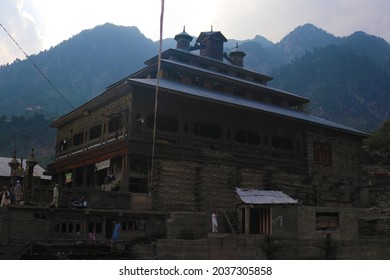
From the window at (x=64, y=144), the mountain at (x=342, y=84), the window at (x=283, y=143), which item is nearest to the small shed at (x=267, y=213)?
the window at (x=283, y=143)

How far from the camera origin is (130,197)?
922 inches

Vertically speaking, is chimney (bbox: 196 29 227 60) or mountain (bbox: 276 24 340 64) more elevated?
mountain (bbox: 276 24 340 64)

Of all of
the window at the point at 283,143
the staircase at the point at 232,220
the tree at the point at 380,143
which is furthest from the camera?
the tree at the point at 380,143

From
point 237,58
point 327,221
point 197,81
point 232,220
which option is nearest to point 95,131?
point 197,81

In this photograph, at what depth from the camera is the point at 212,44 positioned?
138ft

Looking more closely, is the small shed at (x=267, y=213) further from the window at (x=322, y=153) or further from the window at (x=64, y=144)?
the window at (x=64, y=144)

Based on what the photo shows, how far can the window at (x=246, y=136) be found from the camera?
99.3 ft

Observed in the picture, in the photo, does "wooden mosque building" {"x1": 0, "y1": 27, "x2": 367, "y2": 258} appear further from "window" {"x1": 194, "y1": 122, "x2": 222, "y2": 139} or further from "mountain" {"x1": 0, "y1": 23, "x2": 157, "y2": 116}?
"mountain" {"x1": 0, "y1": 23, "x2": 157, "y2": 116}

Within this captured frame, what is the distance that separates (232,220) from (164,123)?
25.2 ft

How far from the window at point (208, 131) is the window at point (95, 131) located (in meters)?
6.58

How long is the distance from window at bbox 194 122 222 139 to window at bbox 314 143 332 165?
7.77 metres

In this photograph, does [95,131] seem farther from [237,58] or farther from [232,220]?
[237,58]

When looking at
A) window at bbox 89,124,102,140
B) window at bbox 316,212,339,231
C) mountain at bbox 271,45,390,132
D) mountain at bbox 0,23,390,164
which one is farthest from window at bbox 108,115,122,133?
mountain at bbox 271,45,390,132

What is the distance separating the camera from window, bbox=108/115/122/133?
27.5m
